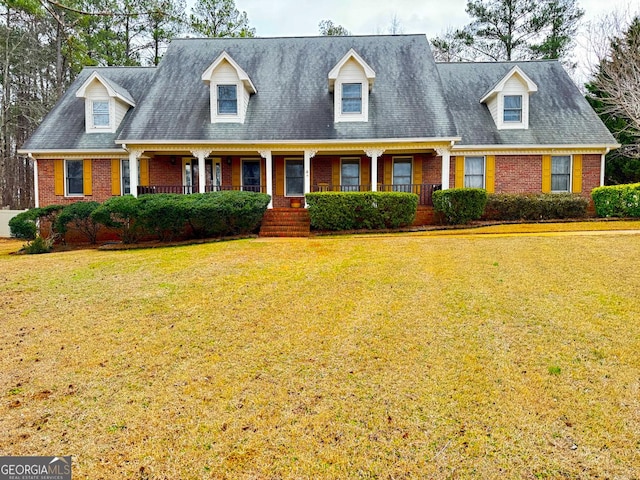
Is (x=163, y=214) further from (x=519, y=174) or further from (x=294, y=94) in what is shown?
(x=519, y=174)

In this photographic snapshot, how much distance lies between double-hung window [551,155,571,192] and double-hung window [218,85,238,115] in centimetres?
1294

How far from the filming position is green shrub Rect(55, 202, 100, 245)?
12422mm

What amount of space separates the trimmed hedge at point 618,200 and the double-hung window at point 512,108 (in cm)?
419

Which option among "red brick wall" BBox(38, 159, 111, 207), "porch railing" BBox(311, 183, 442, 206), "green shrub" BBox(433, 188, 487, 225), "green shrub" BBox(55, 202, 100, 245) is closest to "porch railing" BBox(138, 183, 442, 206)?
"porch railing" BBox(311, 183, 442, 206)

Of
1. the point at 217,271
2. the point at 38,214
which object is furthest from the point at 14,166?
the point at 217,271

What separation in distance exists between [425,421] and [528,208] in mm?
13359

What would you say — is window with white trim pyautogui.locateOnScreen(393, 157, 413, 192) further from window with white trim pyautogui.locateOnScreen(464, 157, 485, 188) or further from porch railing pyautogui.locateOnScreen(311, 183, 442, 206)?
window with white trim pyautogui.locateOnScreen(464, 157, 485, 188)

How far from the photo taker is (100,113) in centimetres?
1678

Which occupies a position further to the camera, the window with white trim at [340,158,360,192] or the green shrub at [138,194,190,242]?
the window with white trim at [340,158,360,192]

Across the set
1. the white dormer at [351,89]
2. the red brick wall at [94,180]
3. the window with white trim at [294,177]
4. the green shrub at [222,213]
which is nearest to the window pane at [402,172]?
the white dormer at [351,89]

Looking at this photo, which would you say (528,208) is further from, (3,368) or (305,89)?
(3,368)

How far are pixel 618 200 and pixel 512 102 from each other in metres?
5.64

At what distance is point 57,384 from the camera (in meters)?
3.99

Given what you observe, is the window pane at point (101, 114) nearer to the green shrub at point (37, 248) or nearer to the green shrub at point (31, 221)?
the green shrub at point (31, 221)
